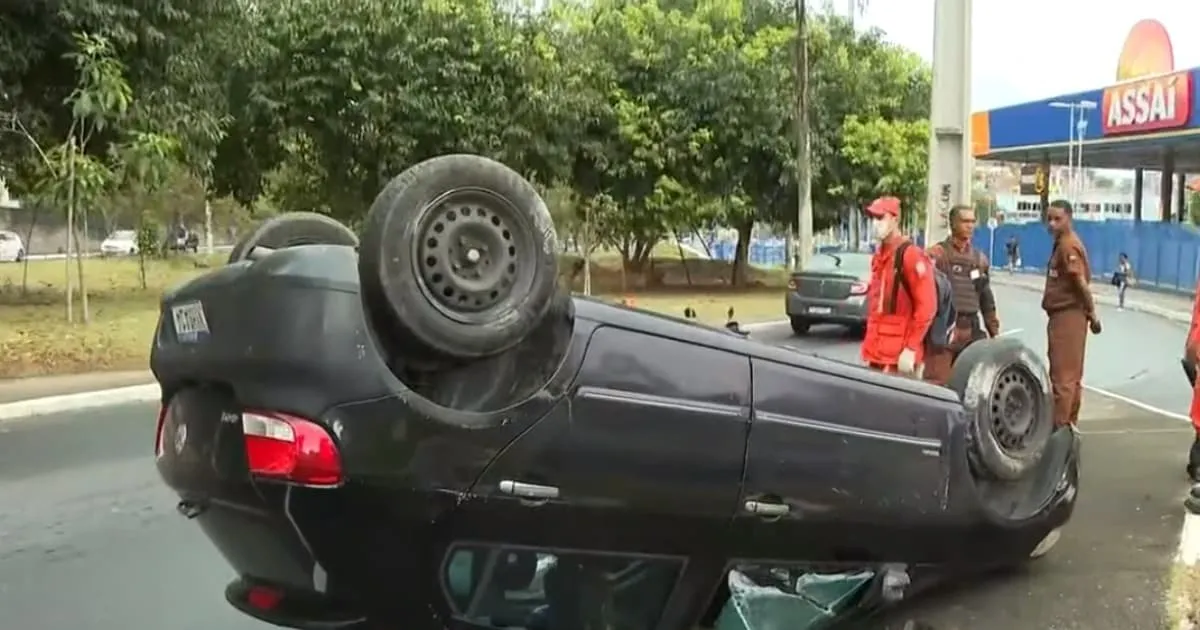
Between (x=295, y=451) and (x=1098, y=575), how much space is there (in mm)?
3789

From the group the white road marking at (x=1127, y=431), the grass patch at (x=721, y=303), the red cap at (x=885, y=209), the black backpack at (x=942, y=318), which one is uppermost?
the red cap at (x=885, y=209)

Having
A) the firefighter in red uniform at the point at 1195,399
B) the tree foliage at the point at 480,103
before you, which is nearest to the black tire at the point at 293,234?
the firefighter in red uniform at the point at 1195,399

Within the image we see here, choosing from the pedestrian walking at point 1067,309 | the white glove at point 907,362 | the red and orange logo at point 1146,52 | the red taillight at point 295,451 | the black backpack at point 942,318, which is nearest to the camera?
the red taillight at point 295,451

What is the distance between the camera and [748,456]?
142 inches

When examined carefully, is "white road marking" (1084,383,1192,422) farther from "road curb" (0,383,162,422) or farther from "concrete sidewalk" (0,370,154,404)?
"concrete sidewalk" (0,370,154,404)

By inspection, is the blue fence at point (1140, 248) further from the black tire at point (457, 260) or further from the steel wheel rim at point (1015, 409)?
the black tire at point (457, 260)

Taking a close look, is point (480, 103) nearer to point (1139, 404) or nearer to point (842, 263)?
point (842, 263)

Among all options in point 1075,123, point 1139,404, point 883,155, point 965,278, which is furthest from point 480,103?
point 1075,123

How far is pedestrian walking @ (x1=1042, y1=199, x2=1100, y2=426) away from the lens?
307 inches

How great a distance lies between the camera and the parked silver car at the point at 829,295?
18.7 m

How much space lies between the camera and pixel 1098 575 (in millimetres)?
5250

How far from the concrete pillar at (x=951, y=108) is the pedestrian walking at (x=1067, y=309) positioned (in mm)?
2290

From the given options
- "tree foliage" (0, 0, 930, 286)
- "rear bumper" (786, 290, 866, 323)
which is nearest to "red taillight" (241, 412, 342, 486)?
"tree foliage" (0, 0, 930, 286)

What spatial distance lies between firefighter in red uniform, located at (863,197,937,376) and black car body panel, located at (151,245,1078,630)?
8.94 ft
